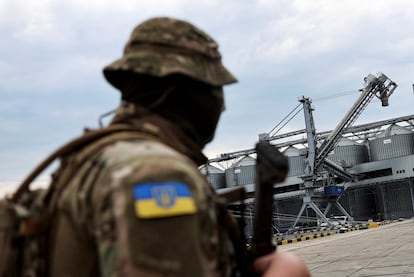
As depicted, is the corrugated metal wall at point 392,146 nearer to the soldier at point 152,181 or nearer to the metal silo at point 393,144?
the metal silo at point 393,144

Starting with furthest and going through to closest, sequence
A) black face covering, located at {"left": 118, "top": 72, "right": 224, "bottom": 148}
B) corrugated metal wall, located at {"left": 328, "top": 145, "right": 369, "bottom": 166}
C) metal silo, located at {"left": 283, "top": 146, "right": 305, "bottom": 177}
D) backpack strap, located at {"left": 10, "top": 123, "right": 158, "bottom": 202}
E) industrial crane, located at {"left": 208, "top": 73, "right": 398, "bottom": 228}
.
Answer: metal silo, located at {"left": 283, "top": 146, "right": 305, "bottom": 177} < corrugated metal wall, located at {"left": 328, "top": 145, "right": 369, "bottom": 166} < industrial crane, located at {"left": 208, "top": 73, "right": 398, "bottom": 228} < black face covering, located at {"left": 118, "top": 72, "right": 224, "bottom": 148} < backpack strap, located at {"left": 10, "top": 123, "right": 158, "bottom": 202}

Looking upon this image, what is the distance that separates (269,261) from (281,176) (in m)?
0.25

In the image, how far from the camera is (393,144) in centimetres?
4162

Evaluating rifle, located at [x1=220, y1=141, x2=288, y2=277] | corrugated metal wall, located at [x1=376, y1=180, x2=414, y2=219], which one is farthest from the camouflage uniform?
corrugated metal wall, located at [x1=376, y1=180, x2=414, y2=219]

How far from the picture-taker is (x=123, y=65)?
4.20 feet

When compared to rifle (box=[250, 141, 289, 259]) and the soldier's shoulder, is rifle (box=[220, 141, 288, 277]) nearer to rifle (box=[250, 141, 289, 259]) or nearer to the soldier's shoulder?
rifle (box=[250, 141, 289, 259])

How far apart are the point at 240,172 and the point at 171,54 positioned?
149ft

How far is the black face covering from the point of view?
4.26 feet

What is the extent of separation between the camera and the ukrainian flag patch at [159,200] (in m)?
0.89

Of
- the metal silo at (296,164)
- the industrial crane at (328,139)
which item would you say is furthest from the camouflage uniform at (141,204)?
the metal silo at (296,164)

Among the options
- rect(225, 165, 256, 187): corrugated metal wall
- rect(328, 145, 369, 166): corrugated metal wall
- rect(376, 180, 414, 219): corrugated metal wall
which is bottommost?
rect(376, 180, 414, 219): corrugated metal wall

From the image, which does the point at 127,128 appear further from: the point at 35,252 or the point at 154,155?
the point at 35,252

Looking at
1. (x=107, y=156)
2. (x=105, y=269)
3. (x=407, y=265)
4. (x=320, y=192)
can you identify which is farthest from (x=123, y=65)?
(x=320, y=192)

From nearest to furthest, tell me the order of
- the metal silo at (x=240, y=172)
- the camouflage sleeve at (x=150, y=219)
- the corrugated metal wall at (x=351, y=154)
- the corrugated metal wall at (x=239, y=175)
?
the camouflage sleeve at (x=150, y=219) < the corrugated metal wall at (x=351, y=154) < the corrugated metal wall at (x=239, y=175) < the metal silo at (x=240, y=172)
